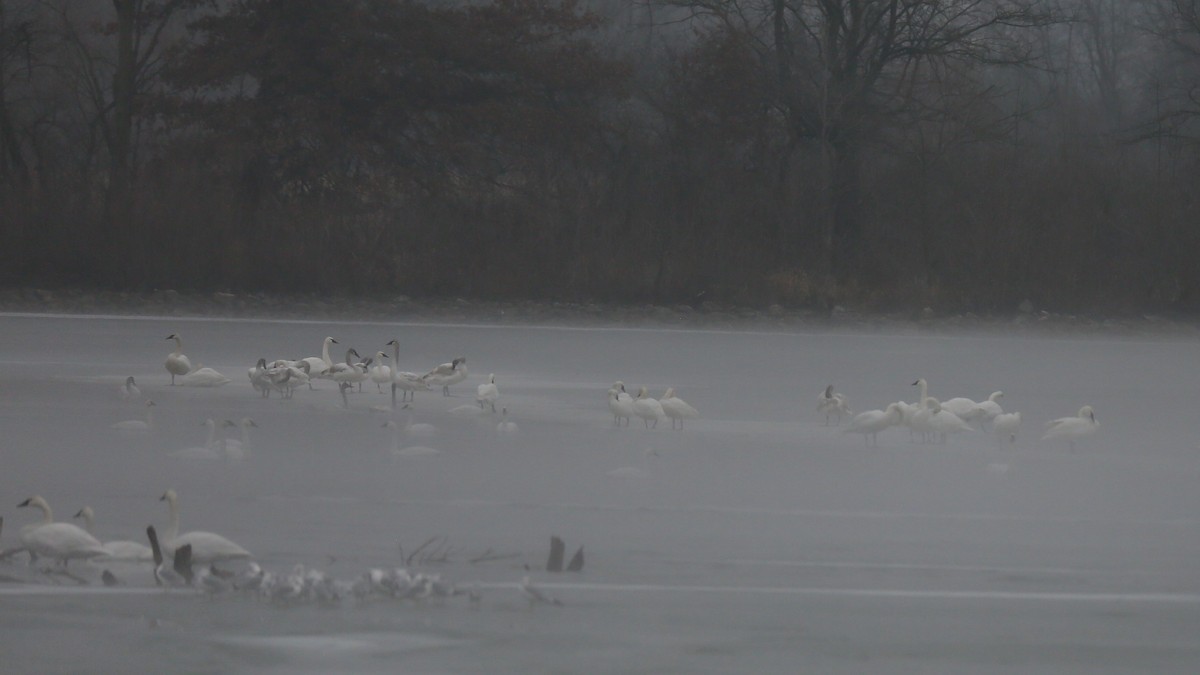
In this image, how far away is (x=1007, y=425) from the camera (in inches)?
388

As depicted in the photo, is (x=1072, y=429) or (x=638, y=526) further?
(x=1072, y=429)

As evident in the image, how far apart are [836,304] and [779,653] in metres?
18.0

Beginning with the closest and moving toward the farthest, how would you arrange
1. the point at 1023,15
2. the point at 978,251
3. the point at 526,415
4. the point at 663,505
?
the point at 663,505 < the point at 526,415 < the point at 978,251 < the point at 1023,15

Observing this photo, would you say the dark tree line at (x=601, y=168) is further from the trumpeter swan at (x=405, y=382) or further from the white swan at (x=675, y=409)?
the white swan at (x=675, y=409)

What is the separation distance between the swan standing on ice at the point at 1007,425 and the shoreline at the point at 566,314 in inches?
400

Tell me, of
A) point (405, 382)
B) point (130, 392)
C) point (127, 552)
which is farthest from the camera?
point (405, 382)

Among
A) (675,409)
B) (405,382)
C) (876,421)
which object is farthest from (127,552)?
(405,382)

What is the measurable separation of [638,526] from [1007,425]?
3.76 metres

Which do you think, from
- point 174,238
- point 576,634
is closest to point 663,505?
point 576,634

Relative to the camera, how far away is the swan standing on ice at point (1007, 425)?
985 centimetres

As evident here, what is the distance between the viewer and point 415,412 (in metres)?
10.9

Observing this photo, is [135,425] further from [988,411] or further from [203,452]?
[988,411]

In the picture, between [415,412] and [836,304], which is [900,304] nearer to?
[836,304]

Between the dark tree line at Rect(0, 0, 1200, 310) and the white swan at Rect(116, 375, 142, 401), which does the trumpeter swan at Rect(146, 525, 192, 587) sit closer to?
the white swan at Rect(116, 375, 142, 401)
